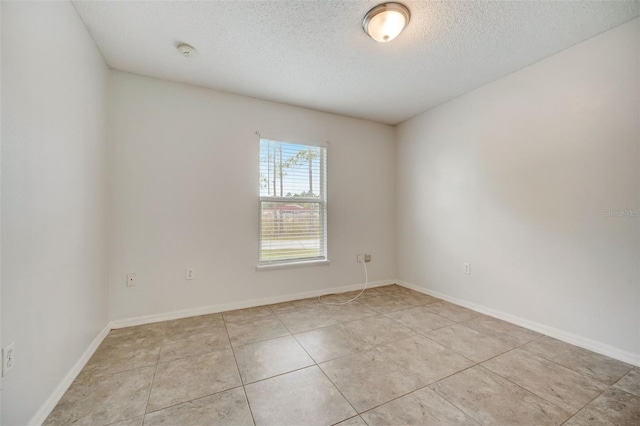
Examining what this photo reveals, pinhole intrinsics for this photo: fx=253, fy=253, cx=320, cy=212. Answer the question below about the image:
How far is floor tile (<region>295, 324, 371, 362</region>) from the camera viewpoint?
6.22 feet

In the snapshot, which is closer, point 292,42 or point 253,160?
point 292,42

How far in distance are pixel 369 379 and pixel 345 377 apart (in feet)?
0.49

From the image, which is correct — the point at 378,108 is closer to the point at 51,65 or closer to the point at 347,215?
the point at 347,215

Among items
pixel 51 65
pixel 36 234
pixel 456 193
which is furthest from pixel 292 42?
pixel 456 193

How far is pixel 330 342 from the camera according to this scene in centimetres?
206

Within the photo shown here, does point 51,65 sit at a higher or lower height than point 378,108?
lower

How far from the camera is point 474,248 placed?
2779mm

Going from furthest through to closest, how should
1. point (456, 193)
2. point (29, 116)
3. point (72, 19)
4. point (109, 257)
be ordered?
point (456, 193), point (109, 257), point (72, 19), point (29, 116)

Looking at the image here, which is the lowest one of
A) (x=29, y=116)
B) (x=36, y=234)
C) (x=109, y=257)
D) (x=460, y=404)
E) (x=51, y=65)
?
(x=460, y=404)

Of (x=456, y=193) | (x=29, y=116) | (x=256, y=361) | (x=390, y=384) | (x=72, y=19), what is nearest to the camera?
(x=29, y=116)

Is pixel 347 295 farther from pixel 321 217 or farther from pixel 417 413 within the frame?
pixel 417 413

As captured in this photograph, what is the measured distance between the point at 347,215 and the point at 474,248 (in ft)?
5.01

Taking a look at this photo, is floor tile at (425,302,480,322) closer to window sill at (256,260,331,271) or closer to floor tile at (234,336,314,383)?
window sill at (256,260,331,271)

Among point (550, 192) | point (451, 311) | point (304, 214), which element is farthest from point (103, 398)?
point (550, 192)
